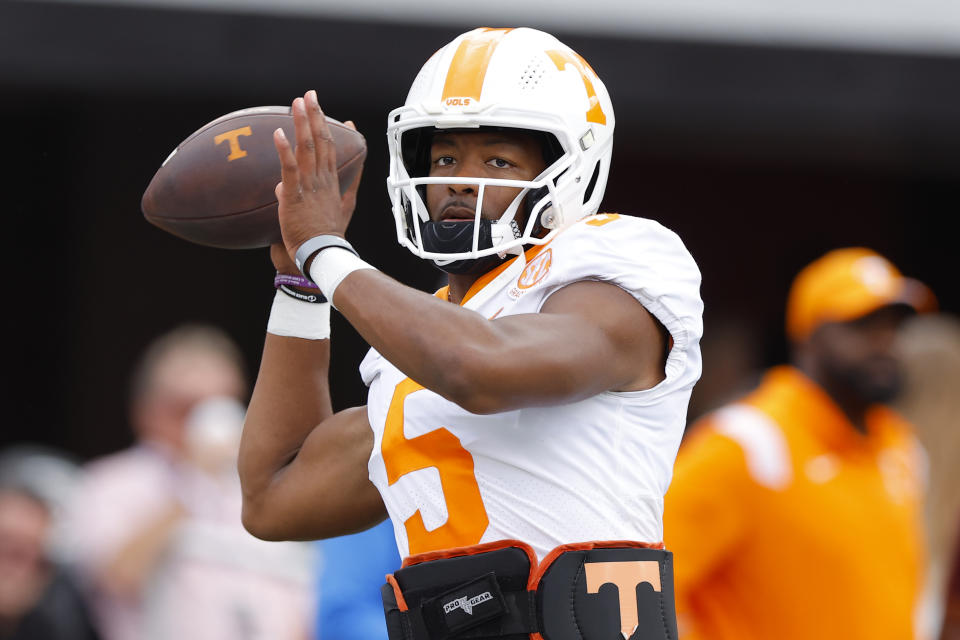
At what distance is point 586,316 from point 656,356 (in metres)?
0.18

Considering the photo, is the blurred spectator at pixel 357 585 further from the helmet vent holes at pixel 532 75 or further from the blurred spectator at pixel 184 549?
the helmet vent holes at pixel 532 75

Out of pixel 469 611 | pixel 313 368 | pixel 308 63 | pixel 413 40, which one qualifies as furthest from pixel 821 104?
pixel 469 611

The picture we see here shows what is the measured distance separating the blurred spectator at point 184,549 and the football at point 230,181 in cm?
243

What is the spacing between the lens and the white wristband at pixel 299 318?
293cm

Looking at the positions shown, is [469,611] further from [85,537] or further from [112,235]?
[112,235]

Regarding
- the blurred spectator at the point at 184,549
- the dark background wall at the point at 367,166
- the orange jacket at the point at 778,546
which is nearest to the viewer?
the orange jacket at the point at 778,546

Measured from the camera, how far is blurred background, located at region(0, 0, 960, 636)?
24.3 feet

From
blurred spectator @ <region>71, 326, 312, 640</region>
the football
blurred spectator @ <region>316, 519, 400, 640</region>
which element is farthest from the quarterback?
blurred spectator @ <region>71, 326, 312, 640</region>

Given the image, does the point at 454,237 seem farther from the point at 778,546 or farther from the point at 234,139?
the point at 778,546

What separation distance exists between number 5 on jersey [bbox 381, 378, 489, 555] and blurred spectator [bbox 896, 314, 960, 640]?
148 inches

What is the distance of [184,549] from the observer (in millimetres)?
5172

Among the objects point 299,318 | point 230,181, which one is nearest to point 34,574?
point 299,318

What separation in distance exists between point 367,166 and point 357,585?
4.75m

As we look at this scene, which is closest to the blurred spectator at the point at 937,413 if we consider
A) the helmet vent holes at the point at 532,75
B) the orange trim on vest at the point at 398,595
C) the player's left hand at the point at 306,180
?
the helmet vent holes at the point at 532,75
